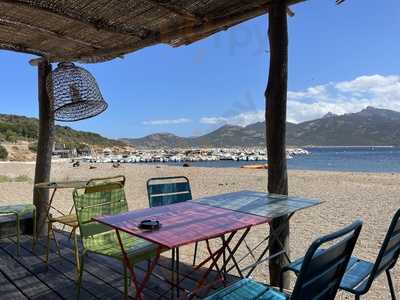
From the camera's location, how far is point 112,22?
3.23m

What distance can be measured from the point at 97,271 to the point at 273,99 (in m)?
2.03

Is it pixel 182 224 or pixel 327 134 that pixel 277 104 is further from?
pixel 327 134

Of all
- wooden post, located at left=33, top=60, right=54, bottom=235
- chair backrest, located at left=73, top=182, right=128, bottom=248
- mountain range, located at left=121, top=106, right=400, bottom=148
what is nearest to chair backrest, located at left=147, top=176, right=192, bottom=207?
chair backrest, located at left=73, top=182, right=128, bottom=248

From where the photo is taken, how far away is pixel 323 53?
8.34m

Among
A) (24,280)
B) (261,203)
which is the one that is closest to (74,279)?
(24,280)

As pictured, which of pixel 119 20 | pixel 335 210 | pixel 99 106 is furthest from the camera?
pixel 335 210

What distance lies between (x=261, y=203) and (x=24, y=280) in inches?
78.5

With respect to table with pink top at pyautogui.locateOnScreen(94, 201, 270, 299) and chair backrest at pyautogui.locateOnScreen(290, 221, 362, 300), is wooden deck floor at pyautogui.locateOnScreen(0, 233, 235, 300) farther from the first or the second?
chair backrest at pyautogui.locateOnScreen(290, 221, 362, 300)

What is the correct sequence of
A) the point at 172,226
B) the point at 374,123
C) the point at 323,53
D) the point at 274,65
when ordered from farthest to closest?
the point at 374,123, the point at 323,53, the point at 274,65, the point at 172,226

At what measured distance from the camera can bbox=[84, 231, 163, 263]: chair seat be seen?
2.34 m

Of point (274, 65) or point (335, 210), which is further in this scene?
point (335, 210)

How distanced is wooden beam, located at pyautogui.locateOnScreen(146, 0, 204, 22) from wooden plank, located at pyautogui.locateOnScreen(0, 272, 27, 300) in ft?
7.82

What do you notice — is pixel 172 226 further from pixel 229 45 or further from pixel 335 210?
pixel 335 210

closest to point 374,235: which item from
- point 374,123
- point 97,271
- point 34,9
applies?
point 97,271
